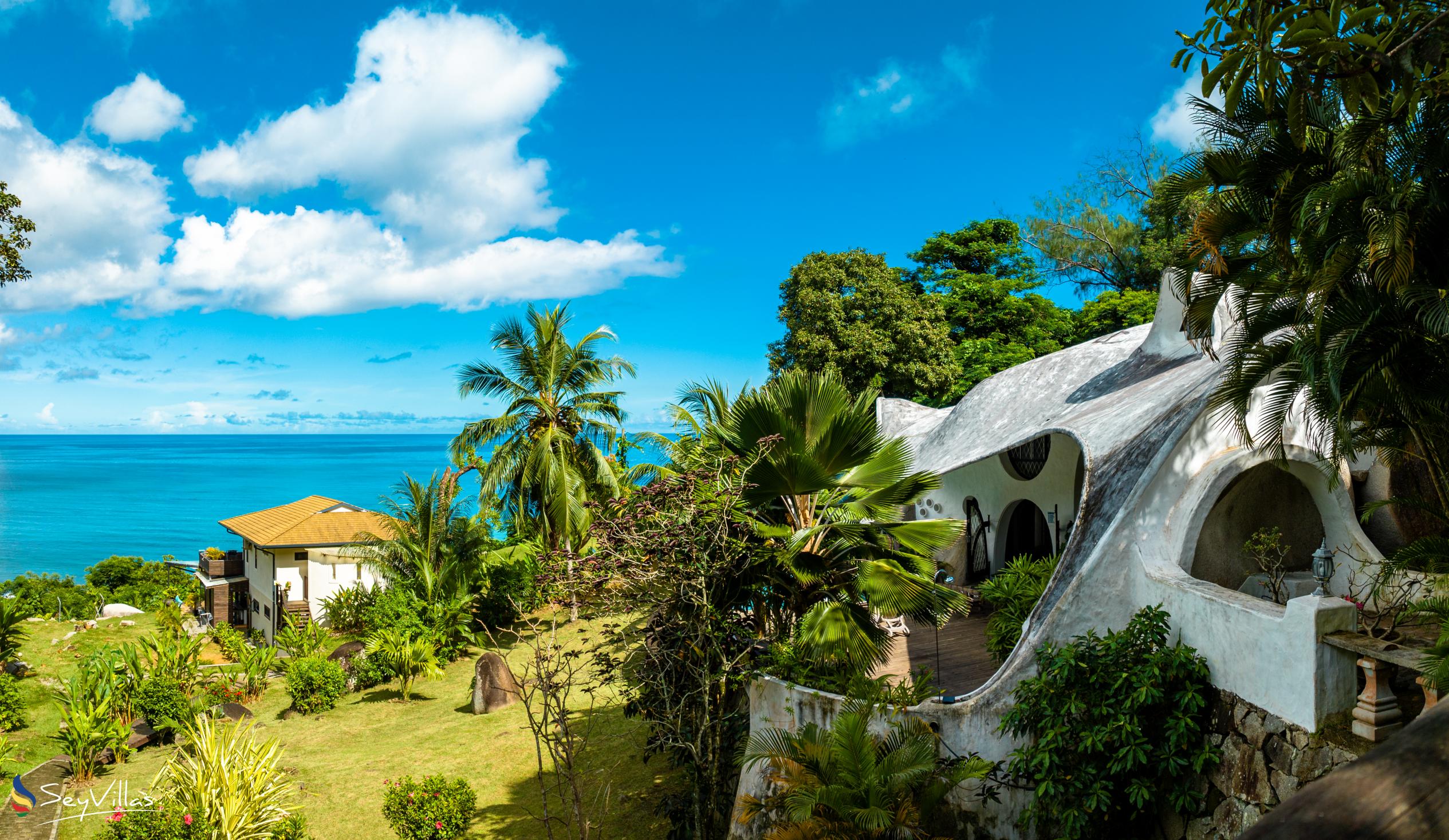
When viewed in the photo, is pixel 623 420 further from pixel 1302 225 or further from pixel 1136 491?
pixel 1302 225

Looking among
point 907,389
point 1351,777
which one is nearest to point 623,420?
point 907,389

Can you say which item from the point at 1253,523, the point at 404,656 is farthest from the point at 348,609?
the point at 1253,523

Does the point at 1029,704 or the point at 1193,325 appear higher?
the point at 1193,325

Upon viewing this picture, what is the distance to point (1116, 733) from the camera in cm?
820

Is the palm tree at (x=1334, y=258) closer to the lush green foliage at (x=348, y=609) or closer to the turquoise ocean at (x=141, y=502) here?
the lush green foliage at (x=348, y=609)

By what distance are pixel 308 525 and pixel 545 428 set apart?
10.6 meters

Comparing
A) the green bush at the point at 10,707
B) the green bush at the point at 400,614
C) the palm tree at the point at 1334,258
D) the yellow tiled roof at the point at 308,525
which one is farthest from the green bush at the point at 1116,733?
the yellow tiled roof at the point at 308,525

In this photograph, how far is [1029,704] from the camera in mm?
8977

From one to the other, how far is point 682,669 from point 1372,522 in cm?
887

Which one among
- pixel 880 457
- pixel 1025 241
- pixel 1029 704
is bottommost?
pixel 1029 704

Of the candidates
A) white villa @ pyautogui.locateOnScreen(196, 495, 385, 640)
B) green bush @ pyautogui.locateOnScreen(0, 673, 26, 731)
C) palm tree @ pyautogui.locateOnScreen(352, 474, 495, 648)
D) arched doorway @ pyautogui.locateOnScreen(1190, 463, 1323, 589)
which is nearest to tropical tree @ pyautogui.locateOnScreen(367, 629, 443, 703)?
palm tree @ pyautogui.locateOnScreen(352, 474, 495, 648)

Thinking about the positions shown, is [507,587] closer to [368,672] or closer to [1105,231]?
[368,672]

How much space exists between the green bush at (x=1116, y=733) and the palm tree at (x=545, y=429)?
58.1ft

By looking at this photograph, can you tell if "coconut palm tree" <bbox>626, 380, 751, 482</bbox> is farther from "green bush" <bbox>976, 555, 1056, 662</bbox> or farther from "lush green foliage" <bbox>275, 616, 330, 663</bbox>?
"lush green foliage" <bbox>275, 616, 330, 663</bbox>
